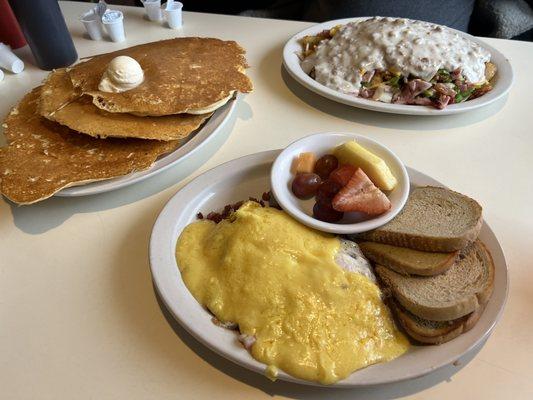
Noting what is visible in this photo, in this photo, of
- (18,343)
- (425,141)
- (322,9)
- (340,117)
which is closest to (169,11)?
(322,9)

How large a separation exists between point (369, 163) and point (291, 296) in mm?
427

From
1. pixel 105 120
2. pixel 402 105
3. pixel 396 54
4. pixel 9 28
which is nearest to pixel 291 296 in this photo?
pixel 105 120

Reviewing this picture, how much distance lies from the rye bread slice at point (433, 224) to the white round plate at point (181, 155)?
1.92 ft

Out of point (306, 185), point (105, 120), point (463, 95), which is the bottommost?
point (463, 95)

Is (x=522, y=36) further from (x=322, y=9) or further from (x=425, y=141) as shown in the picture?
(x=425, y=141)

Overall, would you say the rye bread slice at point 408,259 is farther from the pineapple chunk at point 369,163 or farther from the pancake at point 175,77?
the pancake at point 175,77

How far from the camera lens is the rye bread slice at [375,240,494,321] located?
86cm

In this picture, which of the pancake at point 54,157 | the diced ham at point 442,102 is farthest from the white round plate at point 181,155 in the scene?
the diced ham at point 442,102

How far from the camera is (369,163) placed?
43.8 inches

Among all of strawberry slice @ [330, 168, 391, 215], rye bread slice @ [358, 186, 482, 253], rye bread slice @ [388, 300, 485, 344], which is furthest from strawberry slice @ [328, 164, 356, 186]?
rye bread slice @ [388, 300, 485, 344]

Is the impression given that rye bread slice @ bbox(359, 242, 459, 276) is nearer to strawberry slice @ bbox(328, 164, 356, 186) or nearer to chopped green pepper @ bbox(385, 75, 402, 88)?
strawberry slice @ bbox(328, 164, 356, 186)

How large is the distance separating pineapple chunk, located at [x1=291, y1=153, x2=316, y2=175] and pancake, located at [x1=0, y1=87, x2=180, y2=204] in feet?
1.27

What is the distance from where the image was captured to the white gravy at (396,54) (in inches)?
61.9

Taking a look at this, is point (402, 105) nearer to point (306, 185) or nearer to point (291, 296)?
point (306, 185)
